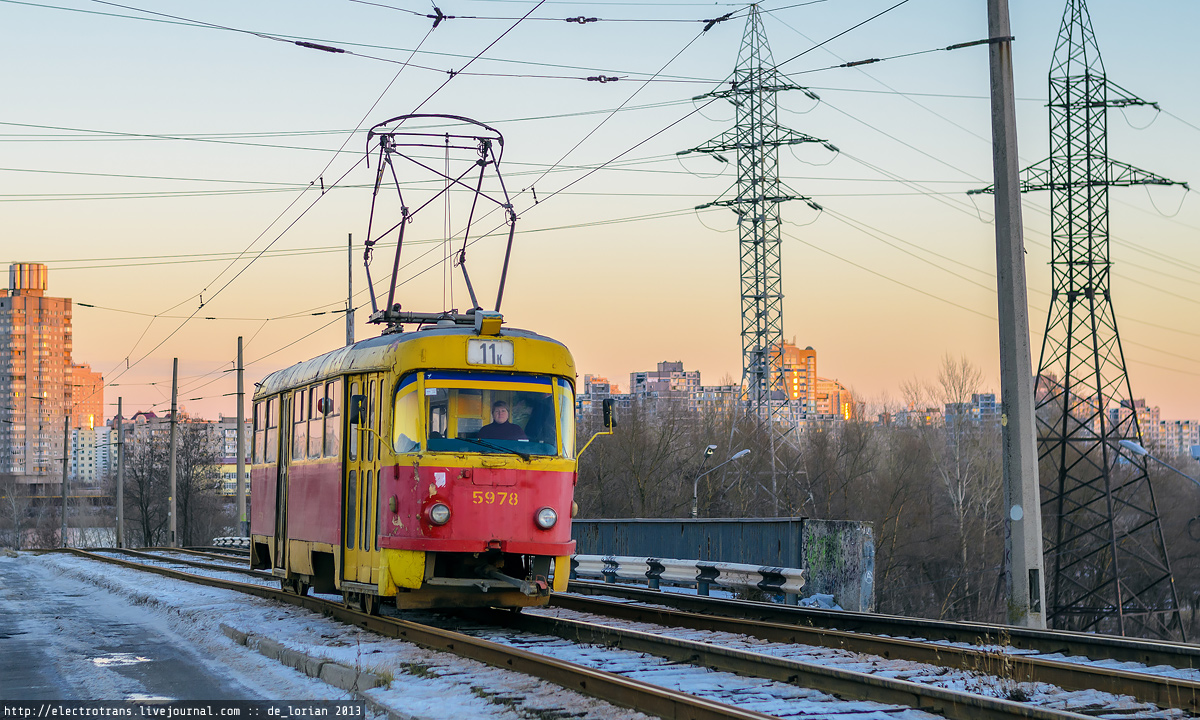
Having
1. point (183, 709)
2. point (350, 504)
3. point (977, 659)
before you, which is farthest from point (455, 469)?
point (977, 659)

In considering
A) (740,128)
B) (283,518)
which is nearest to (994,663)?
(283,518)

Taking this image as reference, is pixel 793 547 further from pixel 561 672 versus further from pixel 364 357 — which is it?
pixel 561 672

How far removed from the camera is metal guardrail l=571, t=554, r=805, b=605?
56.7ft

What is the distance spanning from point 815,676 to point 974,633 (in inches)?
137

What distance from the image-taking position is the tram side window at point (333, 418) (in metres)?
14.8

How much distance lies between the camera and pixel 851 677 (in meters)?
8.87

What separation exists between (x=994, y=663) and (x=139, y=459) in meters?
94.0

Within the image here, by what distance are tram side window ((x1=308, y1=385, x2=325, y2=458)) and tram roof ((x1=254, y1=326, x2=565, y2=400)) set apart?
0.18 meters

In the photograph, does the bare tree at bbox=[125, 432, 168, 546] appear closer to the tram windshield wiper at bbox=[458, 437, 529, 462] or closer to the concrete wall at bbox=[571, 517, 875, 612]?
the concrete wall at bbox=[571, 517, 875, 612]

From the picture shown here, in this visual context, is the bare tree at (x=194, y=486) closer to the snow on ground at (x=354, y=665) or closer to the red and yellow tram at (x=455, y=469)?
the snow on ground at (x=354, y=665)

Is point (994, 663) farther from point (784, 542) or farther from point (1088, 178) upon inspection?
point (1088, 178)

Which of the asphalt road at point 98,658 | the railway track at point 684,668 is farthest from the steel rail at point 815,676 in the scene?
the asphalt road at point 98,658

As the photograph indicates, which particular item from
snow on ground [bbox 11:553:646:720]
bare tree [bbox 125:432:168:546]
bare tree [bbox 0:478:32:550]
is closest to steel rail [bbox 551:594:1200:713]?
snow on ground [bbox 11:553:646:720]

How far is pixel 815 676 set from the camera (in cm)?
923
